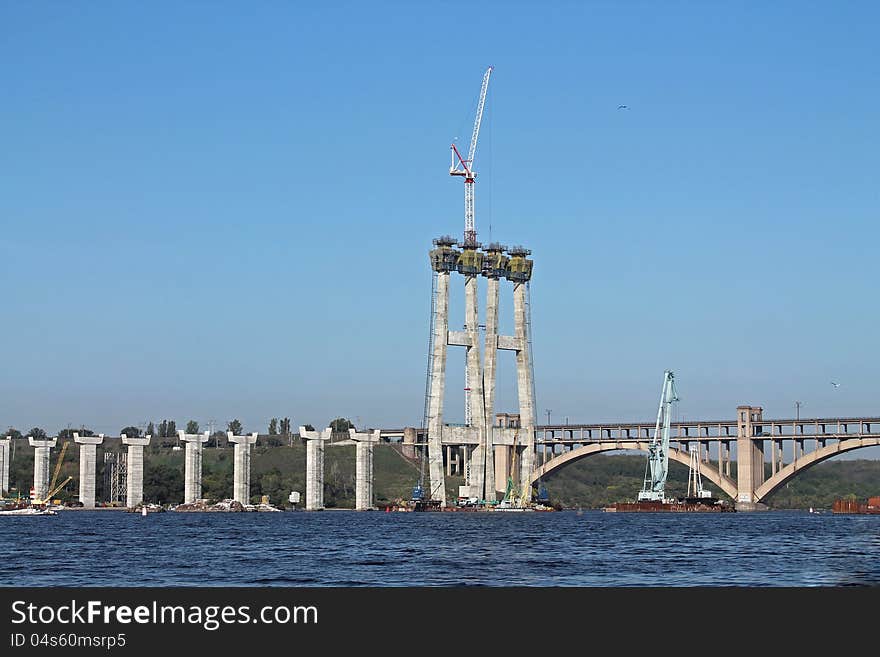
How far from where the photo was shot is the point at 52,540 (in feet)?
360

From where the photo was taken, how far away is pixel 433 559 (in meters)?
83.5

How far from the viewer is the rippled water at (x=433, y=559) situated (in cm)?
6494

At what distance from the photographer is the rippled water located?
213ft

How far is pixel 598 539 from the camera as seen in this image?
115250 millimetres

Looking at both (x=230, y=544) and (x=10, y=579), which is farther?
(x=230, y=544)
